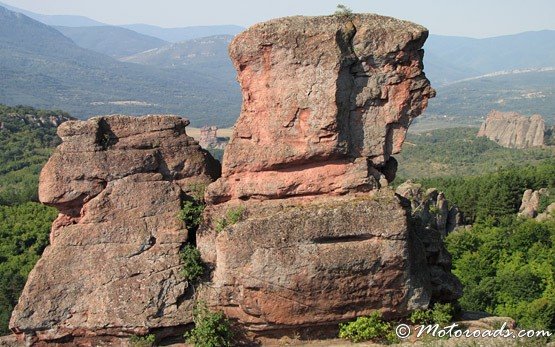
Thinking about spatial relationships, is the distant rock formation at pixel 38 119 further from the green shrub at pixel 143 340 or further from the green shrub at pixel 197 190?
the green shrub at pixel 143 340

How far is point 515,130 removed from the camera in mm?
163875

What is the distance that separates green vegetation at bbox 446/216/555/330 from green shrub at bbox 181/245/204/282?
63.2ft

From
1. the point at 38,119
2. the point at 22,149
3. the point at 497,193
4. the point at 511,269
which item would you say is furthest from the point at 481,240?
the point at 38,119

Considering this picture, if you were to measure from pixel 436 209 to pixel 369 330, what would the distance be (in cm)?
4137

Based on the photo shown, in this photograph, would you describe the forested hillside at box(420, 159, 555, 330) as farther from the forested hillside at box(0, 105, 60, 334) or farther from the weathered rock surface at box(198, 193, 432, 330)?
the forested hillside at box(0, 105, 60, 334)

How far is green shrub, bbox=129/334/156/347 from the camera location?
18.2 metres

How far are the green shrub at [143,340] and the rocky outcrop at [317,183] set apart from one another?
1.90 metres

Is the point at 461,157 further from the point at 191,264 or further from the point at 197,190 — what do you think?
the point at 191,264

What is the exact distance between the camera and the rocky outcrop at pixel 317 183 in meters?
17.6

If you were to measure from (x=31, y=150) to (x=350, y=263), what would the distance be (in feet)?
283

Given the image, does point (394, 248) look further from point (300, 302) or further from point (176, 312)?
point (176, 312)

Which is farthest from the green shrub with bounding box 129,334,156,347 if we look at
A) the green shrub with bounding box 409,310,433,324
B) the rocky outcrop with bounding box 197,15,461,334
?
the green shrub with bounding box 409,310,433,324

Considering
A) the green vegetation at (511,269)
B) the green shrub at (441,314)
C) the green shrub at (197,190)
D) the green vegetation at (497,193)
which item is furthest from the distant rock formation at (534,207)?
the green shrub at (197,190)

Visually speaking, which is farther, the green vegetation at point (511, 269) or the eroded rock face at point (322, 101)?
the green vegetation at point (511, 269)
